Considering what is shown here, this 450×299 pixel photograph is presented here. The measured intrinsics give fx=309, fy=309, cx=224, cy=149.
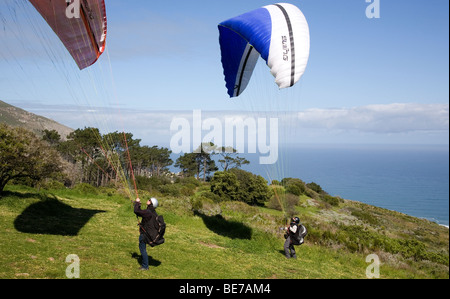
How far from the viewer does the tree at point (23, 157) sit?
11.7m

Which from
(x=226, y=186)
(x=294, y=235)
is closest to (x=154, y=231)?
(x=294, y=235)

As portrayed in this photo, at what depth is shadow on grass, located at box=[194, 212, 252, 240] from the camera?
1317 cm

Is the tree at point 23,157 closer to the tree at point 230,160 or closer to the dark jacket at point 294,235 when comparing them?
the dark jacket at point 294,235

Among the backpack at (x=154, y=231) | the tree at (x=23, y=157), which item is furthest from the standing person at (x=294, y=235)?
the tree at (x=23, y=157)

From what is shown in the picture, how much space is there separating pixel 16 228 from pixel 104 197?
8327 mm

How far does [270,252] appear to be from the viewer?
11227 mm

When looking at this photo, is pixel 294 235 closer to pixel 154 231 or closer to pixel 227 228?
pixel 227 228

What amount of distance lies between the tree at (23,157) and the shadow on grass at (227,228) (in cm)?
718

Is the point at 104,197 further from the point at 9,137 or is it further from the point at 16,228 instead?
the point at 16,228

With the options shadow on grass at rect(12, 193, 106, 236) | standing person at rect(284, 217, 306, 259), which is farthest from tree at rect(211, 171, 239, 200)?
standing person at rect(284, 217, 306, 259)

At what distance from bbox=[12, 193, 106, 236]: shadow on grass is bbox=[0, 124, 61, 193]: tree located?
1232 millimetres

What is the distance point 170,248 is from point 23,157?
23.4ft
